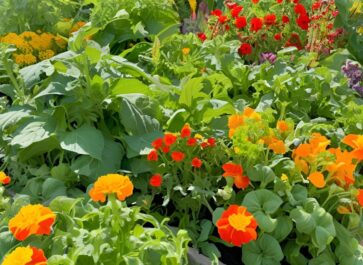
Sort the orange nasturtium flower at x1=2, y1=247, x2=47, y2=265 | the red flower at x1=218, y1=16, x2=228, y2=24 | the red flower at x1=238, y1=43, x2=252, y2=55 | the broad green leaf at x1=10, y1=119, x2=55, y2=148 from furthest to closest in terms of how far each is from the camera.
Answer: the red flower at x1=218, y1=16, x2=228, y2=24 → the red flower at x1=238, y1=43, x2=252, y2=55 → the broad green leaf at x1=10, y1=119, x2=55, y2=148 → the orange nasturtium flower at x1=2, y1=247, x2=47, y2=265

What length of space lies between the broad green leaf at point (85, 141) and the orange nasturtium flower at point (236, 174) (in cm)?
52

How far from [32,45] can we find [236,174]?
1.68 metres

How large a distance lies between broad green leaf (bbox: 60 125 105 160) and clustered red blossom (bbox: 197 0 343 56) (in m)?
1.29

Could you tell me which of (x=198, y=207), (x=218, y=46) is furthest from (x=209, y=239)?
(x=218, y=46)

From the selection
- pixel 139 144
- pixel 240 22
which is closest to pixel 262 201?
pixel 139 144

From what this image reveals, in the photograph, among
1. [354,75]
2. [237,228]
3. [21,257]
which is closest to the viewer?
[21,257]

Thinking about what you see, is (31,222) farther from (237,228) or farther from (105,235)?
(237,228)

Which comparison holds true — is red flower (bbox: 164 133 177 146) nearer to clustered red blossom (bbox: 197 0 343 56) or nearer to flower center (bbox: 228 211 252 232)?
flower center (bbox: 228 211 252 232)

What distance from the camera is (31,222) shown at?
1.64 metres

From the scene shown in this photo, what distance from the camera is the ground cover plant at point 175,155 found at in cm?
180

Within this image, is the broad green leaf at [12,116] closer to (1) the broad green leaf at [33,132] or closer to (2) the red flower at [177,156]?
(1) the broad green leaf at [33,132]

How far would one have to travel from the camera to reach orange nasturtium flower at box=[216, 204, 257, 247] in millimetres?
1801

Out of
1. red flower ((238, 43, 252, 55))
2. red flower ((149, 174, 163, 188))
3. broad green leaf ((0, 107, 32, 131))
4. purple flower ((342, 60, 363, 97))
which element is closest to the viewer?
red flower ((149, 174, 163, 188))

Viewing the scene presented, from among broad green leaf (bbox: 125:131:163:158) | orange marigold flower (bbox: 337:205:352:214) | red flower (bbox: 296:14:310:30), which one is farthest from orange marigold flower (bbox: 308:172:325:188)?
red flower (bbox: 296:14:310:30)
